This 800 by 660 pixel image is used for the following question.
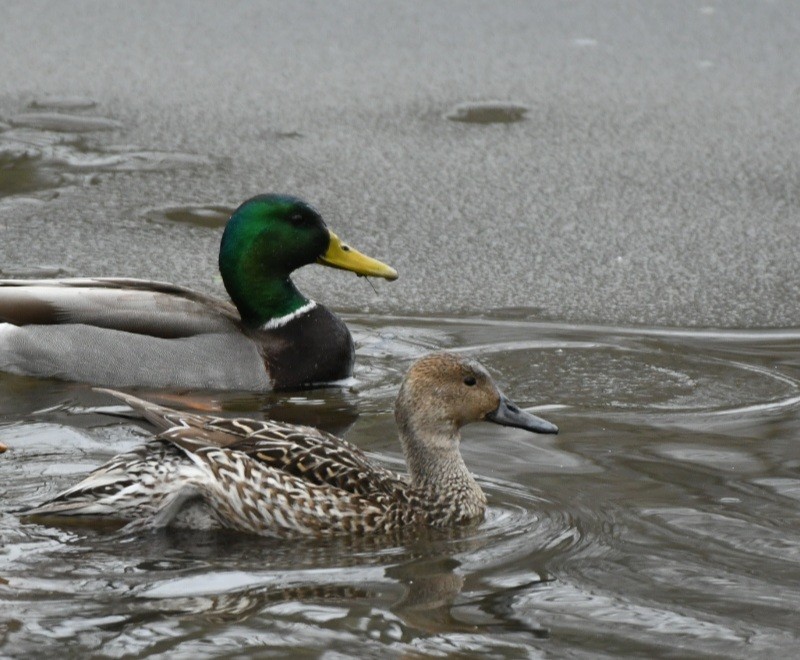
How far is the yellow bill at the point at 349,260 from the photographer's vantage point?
7641 mm

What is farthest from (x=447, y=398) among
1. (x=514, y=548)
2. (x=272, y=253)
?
(x=272, y=253)

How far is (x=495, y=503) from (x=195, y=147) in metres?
4.86

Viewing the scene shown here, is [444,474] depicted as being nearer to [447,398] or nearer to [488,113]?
[447,398]

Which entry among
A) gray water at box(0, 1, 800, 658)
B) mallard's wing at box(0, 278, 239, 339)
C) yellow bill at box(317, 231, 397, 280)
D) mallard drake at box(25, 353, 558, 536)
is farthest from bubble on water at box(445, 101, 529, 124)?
mallard drake at box(25, 353, 558, 536)

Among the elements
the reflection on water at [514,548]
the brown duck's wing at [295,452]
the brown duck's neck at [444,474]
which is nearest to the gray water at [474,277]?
the reflection on water at [514,548]

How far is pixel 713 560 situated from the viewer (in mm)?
4852

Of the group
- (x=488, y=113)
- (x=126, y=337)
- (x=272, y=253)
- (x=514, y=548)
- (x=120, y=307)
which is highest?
(x=488, y=113)

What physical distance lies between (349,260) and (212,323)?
0.75 metres

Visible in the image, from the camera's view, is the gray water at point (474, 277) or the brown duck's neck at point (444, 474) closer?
the gray water at point (474, 277)

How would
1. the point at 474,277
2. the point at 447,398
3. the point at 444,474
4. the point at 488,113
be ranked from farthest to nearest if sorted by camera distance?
the point at 488,113 < the point at 474,277 < the point at 447,398 < the point at 444,474

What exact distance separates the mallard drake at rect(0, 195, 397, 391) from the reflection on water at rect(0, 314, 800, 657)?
23cm

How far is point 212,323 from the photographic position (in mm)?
7500

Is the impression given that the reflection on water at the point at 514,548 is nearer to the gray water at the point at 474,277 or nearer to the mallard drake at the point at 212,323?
the gray water at the point at 474,277

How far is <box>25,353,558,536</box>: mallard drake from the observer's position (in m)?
5.14
